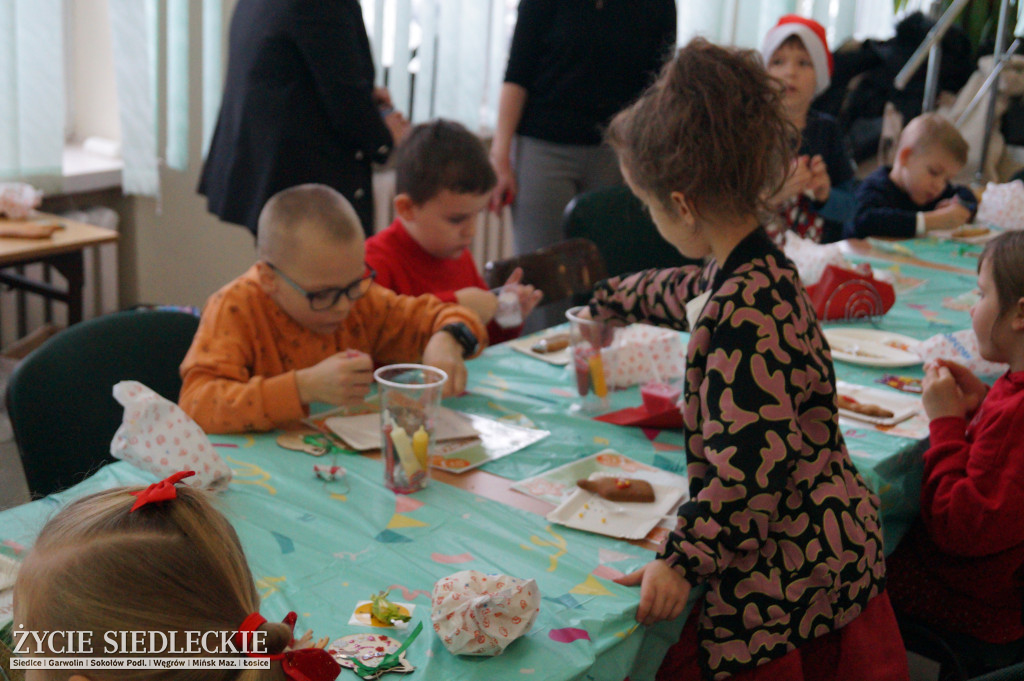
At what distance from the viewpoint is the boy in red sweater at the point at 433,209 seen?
2.18 meters

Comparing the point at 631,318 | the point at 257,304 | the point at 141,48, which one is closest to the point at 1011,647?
the point at 631,318

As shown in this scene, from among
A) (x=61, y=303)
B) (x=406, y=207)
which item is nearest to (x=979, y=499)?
A: (x=406, y=207)

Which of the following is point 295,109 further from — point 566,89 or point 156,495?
point 156,495

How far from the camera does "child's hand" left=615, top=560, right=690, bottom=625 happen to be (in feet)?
3.59

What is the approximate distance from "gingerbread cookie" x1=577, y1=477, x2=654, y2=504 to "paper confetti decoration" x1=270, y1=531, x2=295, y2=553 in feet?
1.40

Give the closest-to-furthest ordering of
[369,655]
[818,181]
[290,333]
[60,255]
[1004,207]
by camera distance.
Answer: [369,655] < [290,333] < [60,255] < [818,181] < [1004,207]

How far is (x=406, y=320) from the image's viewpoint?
1.96 meters

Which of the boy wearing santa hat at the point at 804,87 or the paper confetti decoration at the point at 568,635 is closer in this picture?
the paper confetti decoration at the point at 568,635

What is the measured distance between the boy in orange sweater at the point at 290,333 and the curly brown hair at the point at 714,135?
Result: 1.90 feet

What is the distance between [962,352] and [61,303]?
2863mm

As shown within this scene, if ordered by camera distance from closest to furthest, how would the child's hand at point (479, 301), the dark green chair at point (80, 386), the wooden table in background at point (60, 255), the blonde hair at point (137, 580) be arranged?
the blonde hair at point (137, 580)
the dark green chair at point (80, 386)
the child's hand at point (479, 301)
the wooden table in background at point (60, 255)

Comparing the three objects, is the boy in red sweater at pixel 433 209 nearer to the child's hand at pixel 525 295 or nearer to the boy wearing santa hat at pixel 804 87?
the child's hand at pixel 525 295

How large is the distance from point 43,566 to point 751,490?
0.77 metres

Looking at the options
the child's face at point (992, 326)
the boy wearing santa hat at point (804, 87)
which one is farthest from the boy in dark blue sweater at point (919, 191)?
the child's face at point (992, 326)
